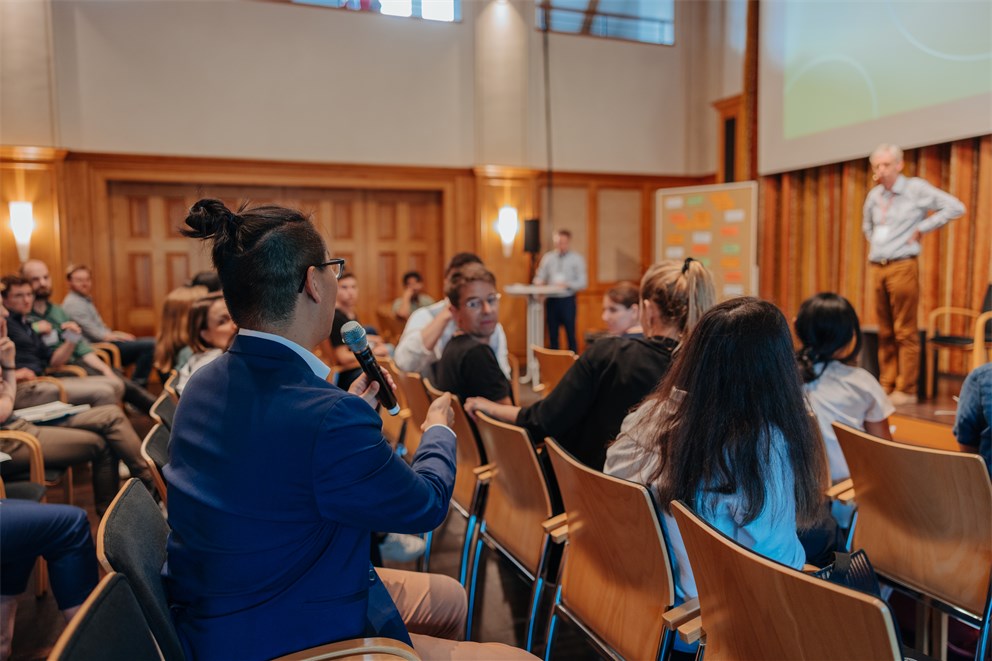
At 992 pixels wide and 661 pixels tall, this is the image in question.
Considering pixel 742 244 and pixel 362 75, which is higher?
pixel 362 75

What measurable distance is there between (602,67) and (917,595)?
818 cm

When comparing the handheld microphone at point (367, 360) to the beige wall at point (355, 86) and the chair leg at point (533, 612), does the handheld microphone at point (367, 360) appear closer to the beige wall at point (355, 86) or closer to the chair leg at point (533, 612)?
the chair leg at point (533, 612)

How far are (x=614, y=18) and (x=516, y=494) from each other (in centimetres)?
835

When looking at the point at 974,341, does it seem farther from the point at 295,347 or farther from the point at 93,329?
the point at 93,329

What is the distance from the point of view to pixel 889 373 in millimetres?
5168

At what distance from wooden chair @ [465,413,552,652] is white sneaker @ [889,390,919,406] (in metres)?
3.63

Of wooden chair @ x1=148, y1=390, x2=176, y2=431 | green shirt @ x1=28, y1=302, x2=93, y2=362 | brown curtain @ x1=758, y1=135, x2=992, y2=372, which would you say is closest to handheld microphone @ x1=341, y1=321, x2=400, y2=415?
wooden chair @ x1=148, y1=390, x2=176, y2=431

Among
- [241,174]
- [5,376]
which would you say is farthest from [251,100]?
[5,376]

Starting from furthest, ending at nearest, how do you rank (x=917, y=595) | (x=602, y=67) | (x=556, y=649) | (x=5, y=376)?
(x=602, y=67) < (x=5, y=376) < (x=556, y=649) < (x=917, y=595)

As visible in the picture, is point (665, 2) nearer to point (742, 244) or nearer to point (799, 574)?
point (742, 244)

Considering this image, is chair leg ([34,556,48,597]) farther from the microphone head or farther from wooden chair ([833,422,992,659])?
wooden chair ([833,422,992,659])

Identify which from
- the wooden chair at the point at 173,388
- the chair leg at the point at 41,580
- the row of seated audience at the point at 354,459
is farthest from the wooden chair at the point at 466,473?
the chair leg at the point at 41,580

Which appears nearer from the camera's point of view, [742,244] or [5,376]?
[5,376]

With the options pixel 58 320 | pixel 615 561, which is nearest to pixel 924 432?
pixel 615 561
